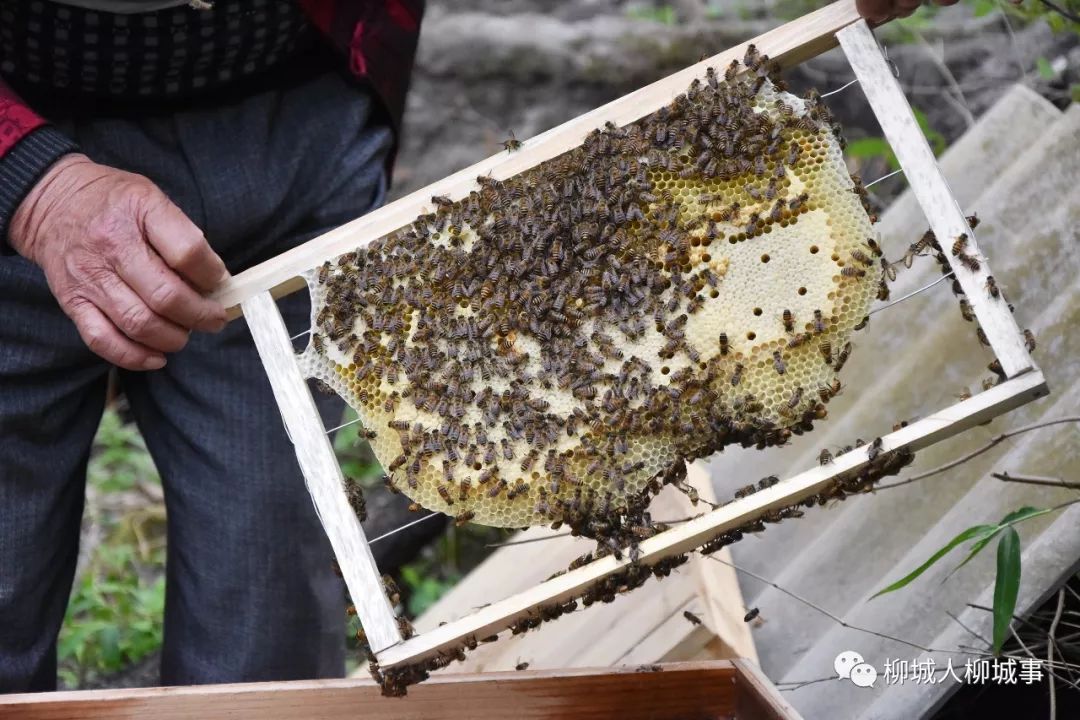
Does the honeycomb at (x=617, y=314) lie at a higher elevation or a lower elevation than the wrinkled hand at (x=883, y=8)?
lower

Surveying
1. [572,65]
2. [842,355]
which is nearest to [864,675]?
[842,355]

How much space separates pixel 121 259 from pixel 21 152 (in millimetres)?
419

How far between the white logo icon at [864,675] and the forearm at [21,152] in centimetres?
242

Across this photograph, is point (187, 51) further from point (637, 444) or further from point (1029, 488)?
point (1029, 488)

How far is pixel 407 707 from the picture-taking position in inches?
97.3

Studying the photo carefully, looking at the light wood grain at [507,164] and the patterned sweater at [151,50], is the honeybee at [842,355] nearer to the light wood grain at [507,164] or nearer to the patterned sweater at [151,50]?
the light wood grain at [507,164]

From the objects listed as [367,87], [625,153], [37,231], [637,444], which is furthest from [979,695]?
[37,231]

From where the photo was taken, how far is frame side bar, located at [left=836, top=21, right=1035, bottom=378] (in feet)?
6.84

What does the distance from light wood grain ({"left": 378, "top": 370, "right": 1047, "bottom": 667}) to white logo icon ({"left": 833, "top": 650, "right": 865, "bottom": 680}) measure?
0.83 meters

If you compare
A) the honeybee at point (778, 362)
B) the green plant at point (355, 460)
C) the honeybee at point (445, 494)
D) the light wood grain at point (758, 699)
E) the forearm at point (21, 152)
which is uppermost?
the honeybee at point (778, 362)

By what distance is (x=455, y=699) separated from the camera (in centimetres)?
247

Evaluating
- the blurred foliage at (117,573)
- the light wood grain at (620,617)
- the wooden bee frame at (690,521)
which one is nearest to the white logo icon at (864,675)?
the light wood grain at (620,617)

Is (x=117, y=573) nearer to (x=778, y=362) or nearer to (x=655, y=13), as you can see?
(x=778, y=362)

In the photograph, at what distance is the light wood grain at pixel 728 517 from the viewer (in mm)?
2035
